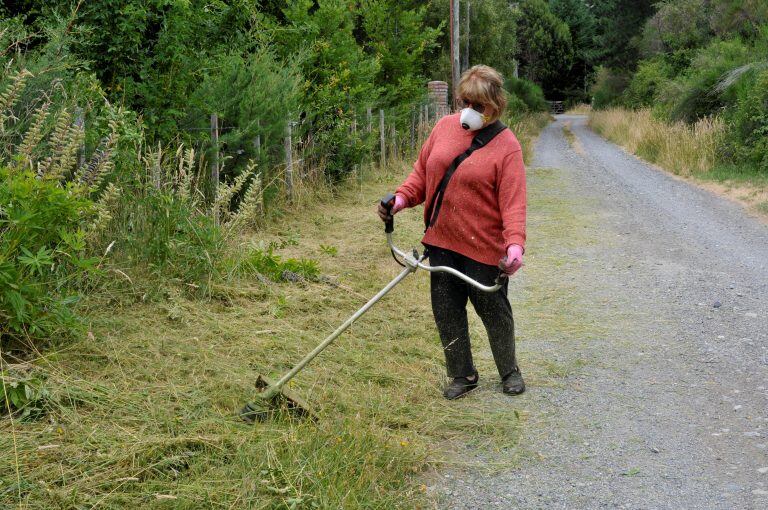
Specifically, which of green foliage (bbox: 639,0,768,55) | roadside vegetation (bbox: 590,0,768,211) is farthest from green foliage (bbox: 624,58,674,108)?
green foliage (bbox: 639,0,768,55)

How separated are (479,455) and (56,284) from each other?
252cm

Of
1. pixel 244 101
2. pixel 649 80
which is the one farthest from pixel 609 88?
pixel 244 101

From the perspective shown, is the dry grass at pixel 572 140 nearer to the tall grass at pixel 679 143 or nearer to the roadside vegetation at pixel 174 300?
the tall grass at pixel 679 143

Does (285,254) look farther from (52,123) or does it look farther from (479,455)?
(479,455)

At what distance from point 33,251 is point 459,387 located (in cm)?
251

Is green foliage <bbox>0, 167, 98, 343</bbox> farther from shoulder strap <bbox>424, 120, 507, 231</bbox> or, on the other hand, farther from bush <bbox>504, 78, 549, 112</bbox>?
bush <bbox>504, 78, 549, 112</bbox>

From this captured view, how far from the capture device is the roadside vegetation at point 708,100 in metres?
16.5

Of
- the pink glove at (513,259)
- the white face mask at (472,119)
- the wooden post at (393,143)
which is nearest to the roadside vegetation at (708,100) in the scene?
the wooden post at (393,143)

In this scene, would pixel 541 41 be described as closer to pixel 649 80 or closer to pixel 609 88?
pixel 609 88

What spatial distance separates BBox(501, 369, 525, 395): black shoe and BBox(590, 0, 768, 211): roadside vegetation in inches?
367

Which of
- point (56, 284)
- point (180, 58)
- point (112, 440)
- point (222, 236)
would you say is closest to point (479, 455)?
point (112, 440)

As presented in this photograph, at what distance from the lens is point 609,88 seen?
159 ft

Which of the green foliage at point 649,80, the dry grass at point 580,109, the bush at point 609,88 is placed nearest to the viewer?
the green foliage at point 649,80

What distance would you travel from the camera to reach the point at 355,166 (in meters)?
13.5
